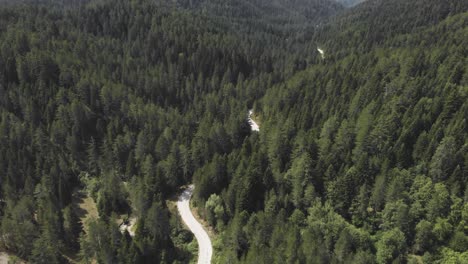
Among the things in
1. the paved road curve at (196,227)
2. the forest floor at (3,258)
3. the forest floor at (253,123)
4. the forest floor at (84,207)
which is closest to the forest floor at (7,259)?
the forest floor at (3,258)

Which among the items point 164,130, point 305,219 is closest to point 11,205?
point 164,130

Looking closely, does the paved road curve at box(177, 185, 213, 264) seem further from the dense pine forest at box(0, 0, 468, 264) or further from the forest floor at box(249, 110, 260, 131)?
the forest floor at box(249, 110, 260, 131)

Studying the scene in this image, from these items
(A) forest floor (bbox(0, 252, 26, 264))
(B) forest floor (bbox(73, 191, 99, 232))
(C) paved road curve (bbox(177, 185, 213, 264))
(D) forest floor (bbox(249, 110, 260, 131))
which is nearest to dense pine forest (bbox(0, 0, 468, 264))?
(B) forest floor (bbox(73, 191, 99, 232))

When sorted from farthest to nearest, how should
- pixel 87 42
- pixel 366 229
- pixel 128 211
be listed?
pixel 87 42
pixel 128 211
pixel 366 229

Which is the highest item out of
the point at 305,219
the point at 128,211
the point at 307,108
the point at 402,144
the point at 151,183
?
the point at 402,144

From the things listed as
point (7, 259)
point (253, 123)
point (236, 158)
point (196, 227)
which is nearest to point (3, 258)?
point (7, 259)

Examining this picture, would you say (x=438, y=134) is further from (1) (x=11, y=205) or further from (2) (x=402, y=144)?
(1) (x=11, y=205)

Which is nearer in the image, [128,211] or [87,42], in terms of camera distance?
[128,211]
